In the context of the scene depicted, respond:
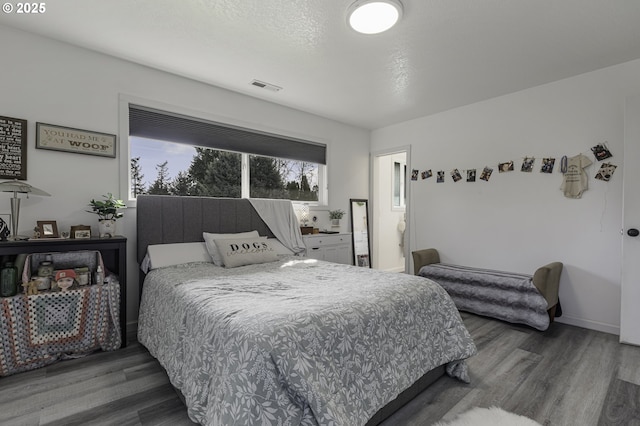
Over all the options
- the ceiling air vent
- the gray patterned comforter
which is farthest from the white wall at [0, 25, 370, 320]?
the gray patterned comforter

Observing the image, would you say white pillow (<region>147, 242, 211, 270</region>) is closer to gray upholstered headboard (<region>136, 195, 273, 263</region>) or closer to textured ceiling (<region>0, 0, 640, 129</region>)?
gray upholstered headboard (<region>136, 195, 273, 263</region>)

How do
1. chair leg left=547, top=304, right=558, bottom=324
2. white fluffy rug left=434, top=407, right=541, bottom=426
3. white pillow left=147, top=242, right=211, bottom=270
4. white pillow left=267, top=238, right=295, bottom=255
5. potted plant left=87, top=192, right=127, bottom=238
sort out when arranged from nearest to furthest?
white fluffy rug left=434, top=407, right=541, bottom=426 < potted plant left=87, top=192, right=127, bottom=238 < white pillow left=147, top=242, right=211, bottom=270 < chair leg left=547, top=304, right=558, bottom=324 < white pillow left=267, top=238, right=295, bottom=255

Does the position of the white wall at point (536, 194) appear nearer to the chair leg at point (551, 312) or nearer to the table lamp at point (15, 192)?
the chair leg at point (551, 312)

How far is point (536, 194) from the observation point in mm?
3328

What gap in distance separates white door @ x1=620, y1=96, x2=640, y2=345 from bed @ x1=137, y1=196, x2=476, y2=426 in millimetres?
1727

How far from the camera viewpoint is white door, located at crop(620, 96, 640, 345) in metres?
2.55

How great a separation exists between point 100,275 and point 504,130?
14.3 feet

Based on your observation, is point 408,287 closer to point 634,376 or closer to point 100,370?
point 634,376

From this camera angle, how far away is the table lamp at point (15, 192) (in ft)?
6.95

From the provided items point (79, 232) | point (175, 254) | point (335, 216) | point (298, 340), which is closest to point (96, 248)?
point (79, 232)

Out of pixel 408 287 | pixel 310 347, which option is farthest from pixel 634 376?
pixel 310 347

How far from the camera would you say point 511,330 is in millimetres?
2949

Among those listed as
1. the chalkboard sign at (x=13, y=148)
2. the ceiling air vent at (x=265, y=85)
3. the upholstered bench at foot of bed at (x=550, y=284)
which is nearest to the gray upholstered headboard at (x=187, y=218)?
the chalkboard sign at (x=13, y=148)

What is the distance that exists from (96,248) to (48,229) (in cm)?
37
